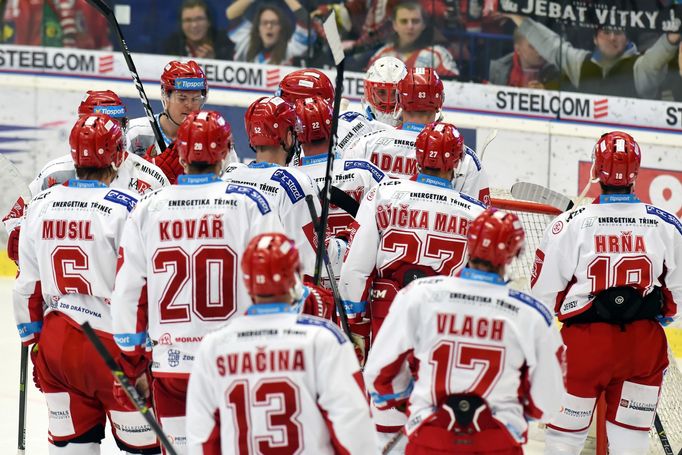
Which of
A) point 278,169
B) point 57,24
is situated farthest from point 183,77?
point 57,24

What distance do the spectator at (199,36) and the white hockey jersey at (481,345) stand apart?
5.50m

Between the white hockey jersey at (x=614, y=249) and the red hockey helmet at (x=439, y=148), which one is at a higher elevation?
the red hockey helmet at (x=439, y=148)

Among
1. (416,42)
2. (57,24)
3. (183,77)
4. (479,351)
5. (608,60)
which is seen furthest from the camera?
(57,24)

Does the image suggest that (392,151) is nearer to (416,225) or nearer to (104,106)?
(416,225)

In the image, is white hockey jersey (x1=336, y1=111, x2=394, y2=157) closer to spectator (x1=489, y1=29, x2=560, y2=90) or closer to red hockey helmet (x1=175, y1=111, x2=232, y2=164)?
red hockey helmet (x1=175, y1=111, x2=232, y2=164)

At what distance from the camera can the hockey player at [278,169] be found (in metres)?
4.38

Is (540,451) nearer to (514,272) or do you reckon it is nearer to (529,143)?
(514,272)

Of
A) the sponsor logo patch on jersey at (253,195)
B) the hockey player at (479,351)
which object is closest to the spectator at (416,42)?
the sponsor logo patch on jersey at (253,195)

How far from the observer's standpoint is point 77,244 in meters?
4.11

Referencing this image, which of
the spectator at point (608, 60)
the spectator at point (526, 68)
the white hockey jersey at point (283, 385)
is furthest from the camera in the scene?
the spectator at point (526, 68)

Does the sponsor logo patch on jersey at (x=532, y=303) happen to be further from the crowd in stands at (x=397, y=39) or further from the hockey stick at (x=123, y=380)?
the crowd in stands at (x=397, y=39)

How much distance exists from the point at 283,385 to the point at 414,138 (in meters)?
2.33

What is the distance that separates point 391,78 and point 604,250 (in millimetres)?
1853

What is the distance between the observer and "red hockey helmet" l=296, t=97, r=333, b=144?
16.0 feet
